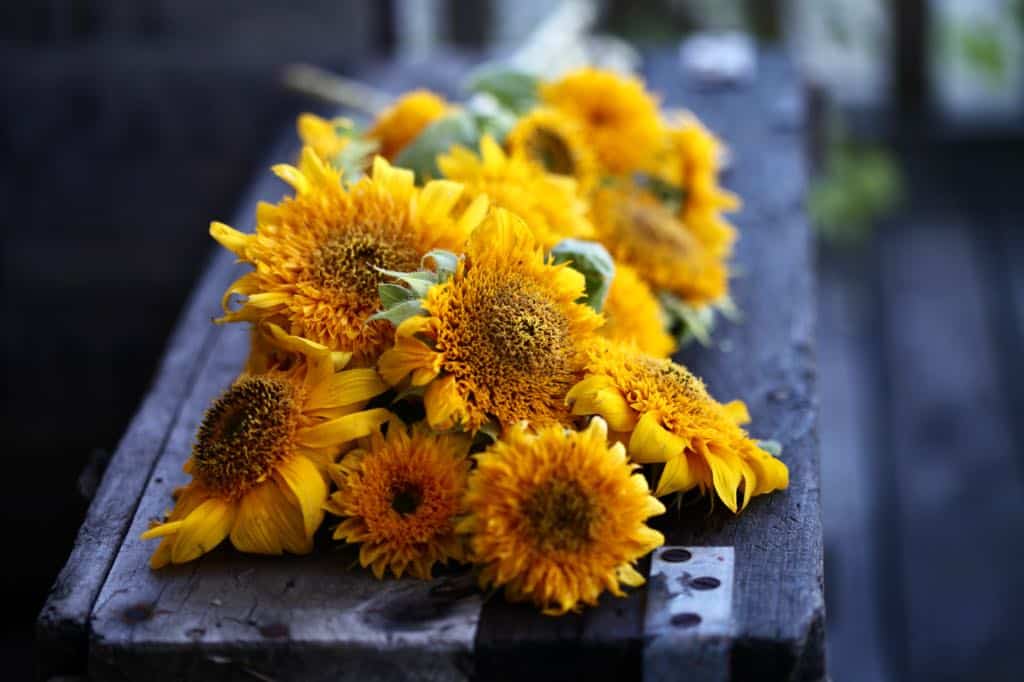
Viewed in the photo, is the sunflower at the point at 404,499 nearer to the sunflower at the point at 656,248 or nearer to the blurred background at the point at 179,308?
the sunflower at the point at 656,248

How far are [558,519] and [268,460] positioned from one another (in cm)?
24

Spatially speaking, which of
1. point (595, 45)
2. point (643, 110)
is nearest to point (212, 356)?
point (643, 110)

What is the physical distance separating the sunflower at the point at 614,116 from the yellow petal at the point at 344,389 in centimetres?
61

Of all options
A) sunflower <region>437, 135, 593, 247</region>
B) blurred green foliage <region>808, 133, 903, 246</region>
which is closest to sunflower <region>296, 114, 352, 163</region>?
sunflower <region>437, 135, 593, 247</region>

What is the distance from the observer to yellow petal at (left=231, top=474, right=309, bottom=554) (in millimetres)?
934

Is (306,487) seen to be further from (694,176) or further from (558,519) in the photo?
(694,176)

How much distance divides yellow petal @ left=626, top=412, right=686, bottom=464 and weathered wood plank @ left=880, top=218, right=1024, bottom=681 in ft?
5.12

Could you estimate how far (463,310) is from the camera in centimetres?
96

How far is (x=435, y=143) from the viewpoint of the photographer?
4.40 feet

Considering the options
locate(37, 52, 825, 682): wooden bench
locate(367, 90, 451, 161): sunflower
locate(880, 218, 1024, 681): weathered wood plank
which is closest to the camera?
locate(37, 52, 825, 682): wooden bench

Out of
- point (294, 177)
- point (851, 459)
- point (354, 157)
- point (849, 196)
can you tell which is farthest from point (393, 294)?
point (849, 196)

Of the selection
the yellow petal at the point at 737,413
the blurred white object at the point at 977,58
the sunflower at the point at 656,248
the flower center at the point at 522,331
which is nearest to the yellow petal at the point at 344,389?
the flower center at the point at 522,331

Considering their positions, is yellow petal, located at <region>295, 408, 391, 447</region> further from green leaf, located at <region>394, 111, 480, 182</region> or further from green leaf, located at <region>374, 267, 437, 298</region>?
green leaf, located at <region>394, 111, 480, 182</region>

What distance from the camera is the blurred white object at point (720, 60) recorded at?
2361mm
